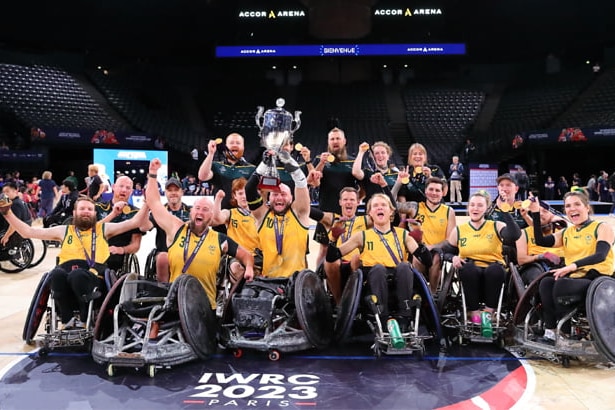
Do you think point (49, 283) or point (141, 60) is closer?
point (49, 283)

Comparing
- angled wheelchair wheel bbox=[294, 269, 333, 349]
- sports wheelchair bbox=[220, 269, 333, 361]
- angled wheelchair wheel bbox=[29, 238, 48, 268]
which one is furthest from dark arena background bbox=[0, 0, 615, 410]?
A: angled wheelchair wheel bbox=[294, 269, 333, 349]

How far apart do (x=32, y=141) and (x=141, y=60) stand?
965cm

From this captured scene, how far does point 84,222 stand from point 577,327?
3.88 m

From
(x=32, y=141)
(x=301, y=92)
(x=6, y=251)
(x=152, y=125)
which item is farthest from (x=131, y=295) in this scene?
(x=301, y=92)

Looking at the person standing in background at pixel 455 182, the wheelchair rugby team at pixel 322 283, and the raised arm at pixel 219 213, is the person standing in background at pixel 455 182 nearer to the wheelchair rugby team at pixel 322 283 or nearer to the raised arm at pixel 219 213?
the wheelchair rugby team at pixel 322 283

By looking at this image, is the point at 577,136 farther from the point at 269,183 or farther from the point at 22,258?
the point at 269,183

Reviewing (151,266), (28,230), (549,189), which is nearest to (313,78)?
(549,189)

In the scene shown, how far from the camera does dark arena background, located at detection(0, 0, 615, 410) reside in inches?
786

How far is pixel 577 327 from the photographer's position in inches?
156

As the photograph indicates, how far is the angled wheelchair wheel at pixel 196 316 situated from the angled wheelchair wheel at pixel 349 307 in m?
0.94

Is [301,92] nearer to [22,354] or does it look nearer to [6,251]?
[6,251]

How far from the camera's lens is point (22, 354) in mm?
4148

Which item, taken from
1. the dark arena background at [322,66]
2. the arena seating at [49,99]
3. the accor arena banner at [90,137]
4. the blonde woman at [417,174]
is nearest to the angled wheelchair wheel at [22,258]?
the blonde woman at [417,174]

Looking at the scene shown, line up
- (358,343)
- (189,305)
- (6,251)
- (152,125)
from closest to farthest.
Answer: (189,305)
(358,343)
(6,251)
(152,125)
